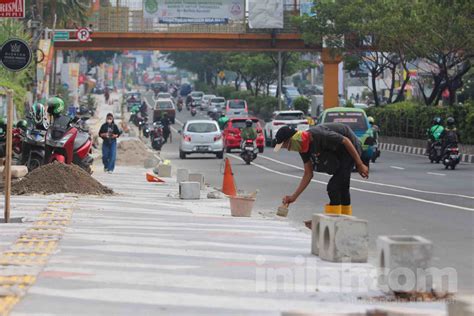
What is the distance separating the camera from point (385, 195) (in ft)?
85.4

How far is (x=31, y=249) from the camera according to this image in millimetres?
13797

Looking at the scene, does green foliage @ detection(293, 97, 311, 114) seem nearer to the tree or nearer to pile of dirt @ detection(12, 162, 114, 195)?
the tree

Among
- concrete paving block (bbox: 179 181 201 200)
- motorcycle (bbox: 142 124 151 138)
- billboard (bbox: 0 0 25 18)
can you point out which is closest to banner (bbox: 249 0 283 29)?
motorcycle (bbox: 142 124 151 138)

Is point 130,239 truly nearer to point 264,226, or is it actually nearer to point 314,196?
point 264,226

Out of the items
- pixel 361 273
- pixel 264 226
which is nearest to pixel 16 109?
pixel 264 226

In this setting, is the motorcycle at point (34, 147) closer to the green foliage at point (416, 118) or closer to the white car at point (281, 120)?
the green foliage at point (416, 118)

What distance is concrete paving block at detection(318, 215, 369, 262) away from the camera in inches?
503

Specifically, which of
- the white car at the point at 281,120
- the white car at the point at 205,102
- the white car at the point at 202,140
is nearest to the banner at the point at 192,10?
the white car at the point at 281,120

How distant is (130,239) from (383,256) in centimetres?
491

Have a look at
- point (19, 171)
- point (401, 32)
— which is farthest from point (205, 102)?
point (19, 171)

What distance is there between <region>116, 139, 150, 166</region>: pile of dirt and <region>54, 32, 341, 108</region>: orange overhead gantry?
28126mm

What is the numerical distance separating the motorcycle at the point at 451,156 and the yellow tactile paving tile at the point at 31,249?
67.4ft

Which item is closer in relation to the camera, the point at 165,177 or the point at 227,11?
the point at 165,177

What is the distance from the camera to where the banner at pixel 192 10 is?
74750mm
